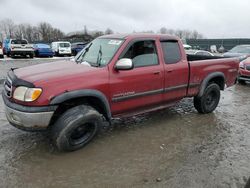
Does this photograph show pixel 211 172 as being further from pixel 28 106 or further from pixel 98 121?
pixel 28 106

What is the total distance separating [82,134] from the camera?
433 centimetres

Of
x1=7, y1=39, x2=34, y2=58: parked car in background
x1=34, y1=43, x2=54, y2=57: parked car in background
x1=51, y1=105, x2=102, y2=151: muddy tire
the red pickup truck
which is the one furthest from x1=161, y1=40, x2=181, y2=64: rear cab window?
x1=34, y1=43, x2=54, y2=57: parked car in background

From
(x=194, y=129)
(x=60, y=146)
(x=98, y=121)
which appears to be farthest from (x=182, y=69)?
(x=60, y=146)

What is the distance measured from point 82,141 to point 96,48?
1.84 m

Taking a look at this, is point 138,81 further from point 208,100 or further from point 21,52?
point 21,52

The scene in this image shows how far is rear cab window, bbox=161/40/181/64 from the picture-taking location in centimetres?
521

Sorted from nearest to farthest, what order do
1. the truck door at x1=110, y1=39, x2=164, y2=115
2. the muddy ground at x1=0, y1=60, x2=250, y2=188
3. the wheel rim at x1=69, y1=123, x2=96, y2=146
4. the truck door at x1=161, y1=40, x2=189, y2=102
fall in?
the muddy ground at x1=0, y1=60, x2=250, y2=188
the wheel rim at x1=69, y1=123, x2=96, y2=146
the truck door at x1=110, y1=39, x2=164, y2=115
the truck door at x1=161, y1=40, x2=189, y2=102

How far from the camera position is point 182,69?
17.7 ft

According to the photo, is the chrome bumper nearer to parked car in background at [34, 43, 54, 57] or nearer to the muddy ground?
the muddy ground

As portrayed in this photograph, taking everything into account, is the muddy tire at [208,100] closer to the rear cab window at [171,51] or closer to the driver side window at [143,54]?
the rear cab window at [171,51]

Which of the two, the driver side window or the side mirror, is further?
the driver side window

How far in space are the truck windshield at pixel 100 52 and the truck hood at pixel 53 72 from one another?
276 mm

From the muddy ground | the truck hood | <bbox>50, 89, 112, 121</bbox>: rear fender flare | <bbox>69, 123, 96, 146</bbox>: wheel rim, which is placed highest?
the truck hood

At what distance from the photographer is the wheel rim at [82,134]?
4180mm
